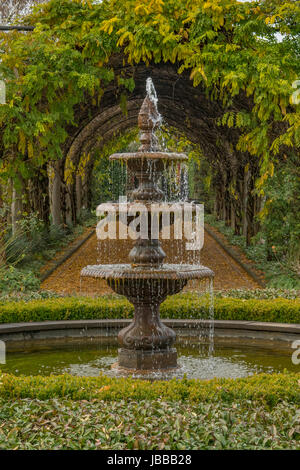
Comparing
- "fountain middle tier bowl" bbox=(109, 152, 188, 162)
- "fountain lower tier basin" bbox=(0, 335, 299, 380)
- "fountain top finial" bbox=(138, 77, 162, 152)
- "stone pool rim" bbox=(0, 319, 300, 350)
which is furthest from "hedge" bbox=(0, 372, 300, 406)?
"stone pool rim" bbox=(0, 319, 300, 350)

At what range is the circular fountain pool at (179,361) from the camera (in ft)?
23.4

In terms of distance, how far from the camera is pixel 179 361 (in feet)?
25.1

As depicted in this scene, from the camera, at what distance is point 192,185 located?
125ft

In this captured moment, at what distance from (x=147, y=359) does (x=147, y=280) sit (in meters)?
0.83

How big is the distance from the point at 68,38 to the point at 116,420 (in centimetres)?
916

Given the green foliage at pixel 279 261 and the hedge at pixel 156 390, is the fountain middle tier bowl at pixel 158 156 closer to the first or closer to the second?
the hedge at pixel 156 390

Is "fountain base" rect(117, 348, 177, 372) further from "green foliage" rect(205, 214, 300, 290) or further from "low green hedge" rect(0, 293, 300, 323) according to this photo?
"green foliage" rect(205, 214, 300, 290)

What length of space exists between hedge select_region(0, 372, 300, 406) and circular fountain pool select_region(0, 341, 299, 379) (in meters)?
1.30

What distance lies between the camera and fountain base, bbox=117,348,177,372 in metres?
7.00

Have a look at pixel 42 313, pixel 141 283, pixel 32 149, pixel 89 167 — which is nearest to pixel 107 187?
pixel 89 167

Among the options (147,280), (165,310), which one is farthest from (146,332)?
(165,310)

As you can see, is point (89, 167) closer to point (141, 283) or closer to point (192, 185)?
point (192, 185)

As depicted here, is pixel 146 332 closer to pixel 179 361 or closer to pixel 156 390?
pixel 179 361
